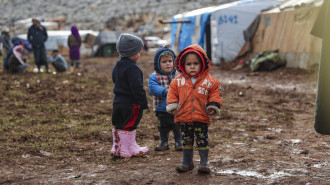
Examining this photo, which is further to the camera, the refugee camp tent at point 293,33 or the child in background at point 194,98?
the refugee camp tent at point 293,33

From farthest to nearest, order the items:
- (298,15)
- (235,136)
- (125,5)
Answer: (125,5)
(298,15)
(235,136)

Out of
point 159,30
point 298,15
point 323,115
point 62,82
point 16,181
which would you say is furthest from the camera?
point 159,30

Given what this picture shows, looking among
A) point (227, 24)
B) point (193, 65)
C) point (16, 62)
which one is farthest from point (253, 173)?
point (227, 24)

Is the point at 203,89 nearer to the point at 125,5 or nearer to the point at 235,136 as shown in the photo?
the point at 235,136

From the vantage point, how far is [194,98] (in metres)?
3.87

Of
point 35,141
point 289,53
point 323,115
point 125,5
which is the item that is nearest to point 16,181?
point 35,141

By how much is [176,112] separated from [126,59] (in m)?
1.05

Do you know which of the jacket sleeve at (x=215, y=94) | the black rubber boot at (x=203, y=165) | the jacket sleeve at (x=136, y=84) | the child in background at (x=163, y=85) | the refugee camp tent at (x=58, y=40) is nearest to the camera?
the jacket sleeve at (x=215, y=94)

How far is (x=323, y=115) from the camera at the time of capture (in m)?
2.94

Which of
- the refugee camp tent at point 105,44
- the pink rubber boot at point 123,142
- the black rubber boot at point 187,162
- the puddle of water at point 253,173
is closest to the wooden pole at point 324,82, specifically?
the puddle of water at point 253,173

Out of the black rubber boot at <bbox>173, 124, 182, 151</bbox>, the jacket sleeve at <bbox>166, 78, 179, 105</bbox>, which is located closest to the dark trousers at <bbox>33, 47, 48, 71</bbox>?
the black rubber boot at <bbox>173, 124, 182, 151</bbox>

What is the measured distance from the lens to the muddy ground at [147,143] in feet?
12.8

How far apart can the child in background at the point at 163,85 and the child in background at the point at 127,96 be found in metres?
0.24

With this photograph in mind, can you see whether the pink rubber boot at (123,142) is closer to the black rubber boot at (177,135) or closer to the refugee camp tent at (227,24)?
the black rubber boot at (177,135)
